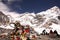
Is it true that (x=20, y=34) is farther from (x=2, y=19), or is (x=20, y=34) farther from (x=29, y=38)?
(x=2, y=19)

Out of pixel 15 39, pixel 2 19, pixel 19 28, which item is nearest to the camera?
pixel 15 39

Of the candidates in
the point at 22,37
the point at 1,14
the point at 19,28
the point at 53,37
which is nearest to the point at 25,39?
the point at 22,37

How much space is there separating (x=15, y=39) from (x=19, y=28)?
1931 mm

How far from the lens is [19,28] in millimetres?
19750

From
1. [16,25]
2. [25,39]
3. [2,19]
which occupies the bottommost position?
[25,39]

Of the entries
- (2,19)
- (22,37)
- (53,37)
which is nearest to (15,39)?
(22,37)

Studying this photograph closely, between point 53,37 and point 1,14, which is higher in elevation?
point 1,14

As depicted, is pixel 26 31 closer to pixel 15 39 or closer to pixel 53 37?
pixel 15 39

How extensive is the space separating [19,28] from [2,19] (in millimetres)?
140689

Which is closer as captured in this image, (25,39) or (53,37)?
(25,39)

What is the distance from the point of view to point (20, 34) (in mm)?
18984

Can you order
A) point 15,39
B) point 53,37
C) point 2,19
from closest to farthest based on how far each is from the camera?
point 15,39, point 53,37, point 2,19

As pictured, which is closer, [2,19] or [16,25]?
[16,25]

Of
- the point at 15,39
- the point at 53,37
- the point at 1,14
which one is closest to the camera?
the point at 15,39
